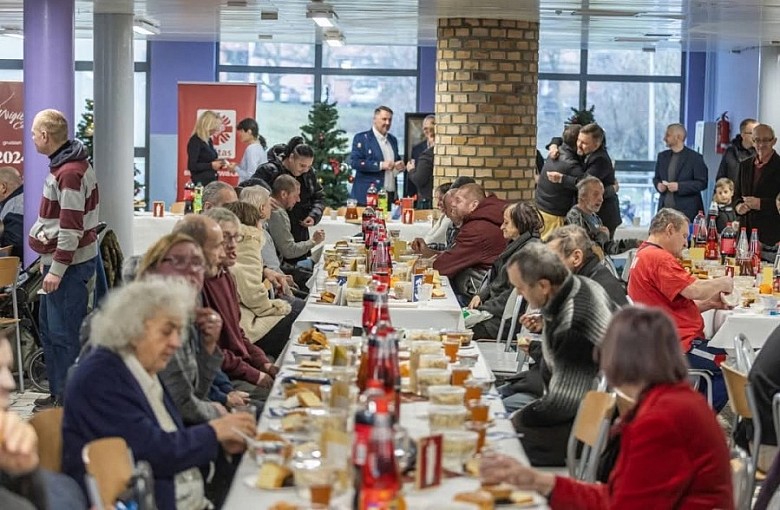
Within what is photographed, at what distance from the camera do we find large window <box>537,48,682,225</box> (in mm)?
21672

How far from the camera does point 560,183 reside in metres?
12.0

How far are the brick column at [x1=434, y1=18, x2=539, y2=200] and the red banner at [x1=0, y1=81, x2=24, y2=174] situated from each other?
4.15 m

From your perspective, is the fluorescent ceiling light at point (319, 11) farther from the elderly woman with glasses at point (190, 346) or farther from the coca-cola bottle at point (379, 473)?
the coca-cola bottle at point (379, 473)

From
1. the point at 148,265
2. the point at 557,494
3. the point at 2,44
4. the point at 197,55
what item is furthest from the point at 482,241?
the point at 2,44

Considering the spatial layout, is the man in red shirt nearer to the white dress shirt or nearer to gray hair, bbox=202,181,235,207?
gray hair, bbox=202,181,235,207

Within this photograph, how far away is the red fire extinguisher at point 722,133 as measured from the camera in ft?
64.7

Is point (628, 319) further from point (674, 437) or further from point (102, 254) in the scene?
point (102, 254)

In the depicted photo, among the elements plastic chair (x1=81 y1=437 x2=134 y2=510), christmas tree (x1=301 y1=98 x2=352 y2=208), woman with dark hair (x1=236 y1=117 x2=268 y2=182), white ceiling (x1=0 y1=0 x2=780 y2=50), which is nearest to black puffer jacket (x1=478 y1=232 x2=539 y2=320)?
A: white ceiling (x1=0 y1=0 x2=780 y2=50)

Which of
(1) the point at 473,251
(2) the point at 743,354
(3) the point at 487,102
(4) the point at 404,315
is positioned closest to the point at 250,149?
(3) the point at 487,102

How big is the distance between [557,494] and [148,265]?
1.88 m

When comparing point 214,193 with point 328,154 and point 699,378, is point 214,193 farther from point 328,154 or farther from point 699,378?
point 328,154

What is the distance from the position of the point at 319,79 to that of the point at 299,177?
1045 centimetres

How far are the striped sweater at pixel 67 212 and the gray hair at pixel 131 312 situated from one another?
162 inches

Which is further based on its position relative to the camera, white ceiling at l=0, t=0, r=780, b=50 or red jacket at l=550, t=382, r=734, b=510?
white ceiling at l=0, t=0, r=780, b=50
